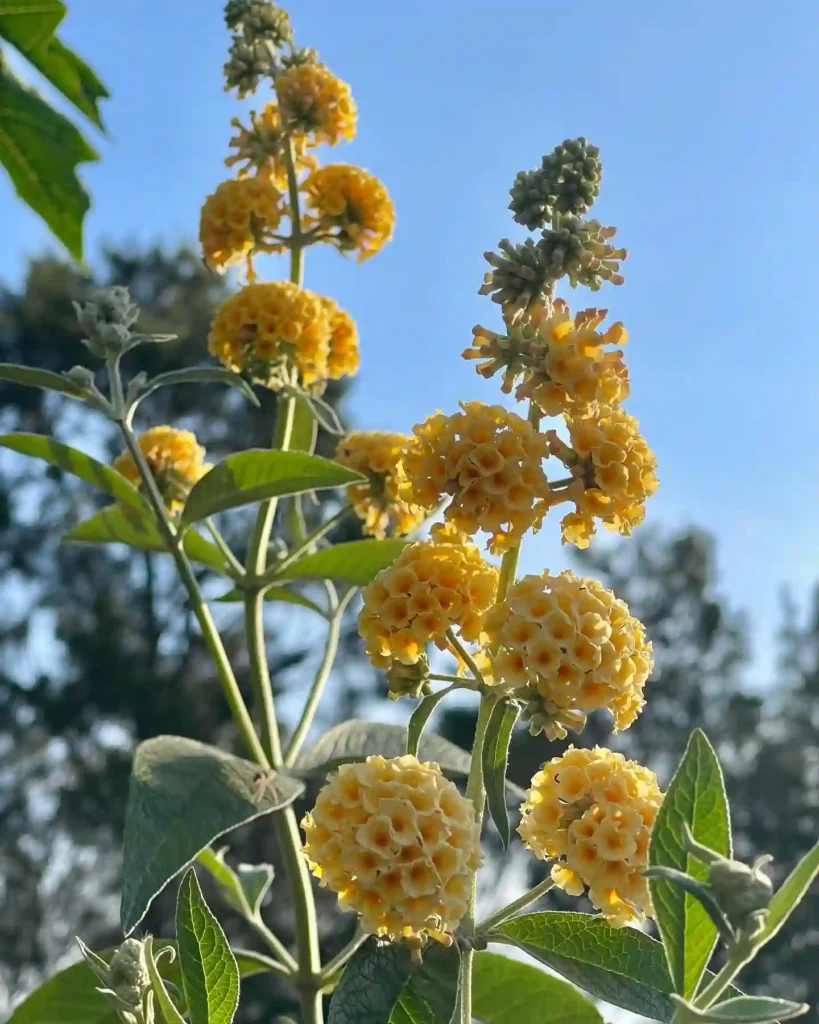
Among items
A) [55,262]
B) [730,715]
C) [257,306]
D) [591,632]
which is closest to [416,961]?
[591,632]

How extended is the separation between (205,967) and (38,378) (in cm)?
54

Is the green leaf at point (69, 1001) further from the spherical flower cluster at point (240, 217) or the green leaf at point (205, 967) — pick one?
the spherical flower cluster at point (240, 217)

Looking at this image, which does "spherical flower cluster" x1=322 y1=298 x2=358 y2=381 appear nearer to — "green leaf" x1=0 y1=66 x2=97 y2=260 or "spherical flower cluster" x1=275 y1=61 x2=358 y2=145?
"spherical flower cluster" x1=275 y1=61 x2=358 y2=145

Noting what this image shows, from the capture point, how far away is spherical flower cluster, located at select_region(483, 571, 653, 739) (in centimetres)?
62

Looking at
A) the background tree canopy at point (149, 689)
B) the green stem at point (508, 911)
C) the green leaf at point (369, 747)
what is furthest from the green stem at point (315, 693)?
the background tree canopy at point (149, 689)

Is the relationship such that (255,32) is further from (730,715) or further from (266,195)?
(730,715)

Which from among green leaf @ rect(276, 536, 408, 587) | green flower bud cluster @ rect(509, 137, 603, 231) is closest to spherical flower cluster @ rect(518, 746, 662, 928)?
green flower bud cluster @ rect(509, 137, 603, 231)

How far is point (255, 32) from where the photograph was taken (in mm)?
1365

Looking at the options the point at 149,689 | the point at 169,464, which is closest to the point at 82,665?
the point at 149,689

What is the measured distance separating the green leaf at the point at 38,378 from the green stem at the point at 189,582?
5 cm

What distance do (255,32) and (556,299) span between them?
83 cm

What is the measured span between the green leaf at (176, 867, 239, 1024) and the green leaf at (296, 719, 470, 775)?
13.2 inches

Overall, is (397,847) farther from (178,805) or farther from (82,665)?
(82,665)

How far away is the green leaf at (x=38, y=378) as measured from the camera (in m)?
0.93
